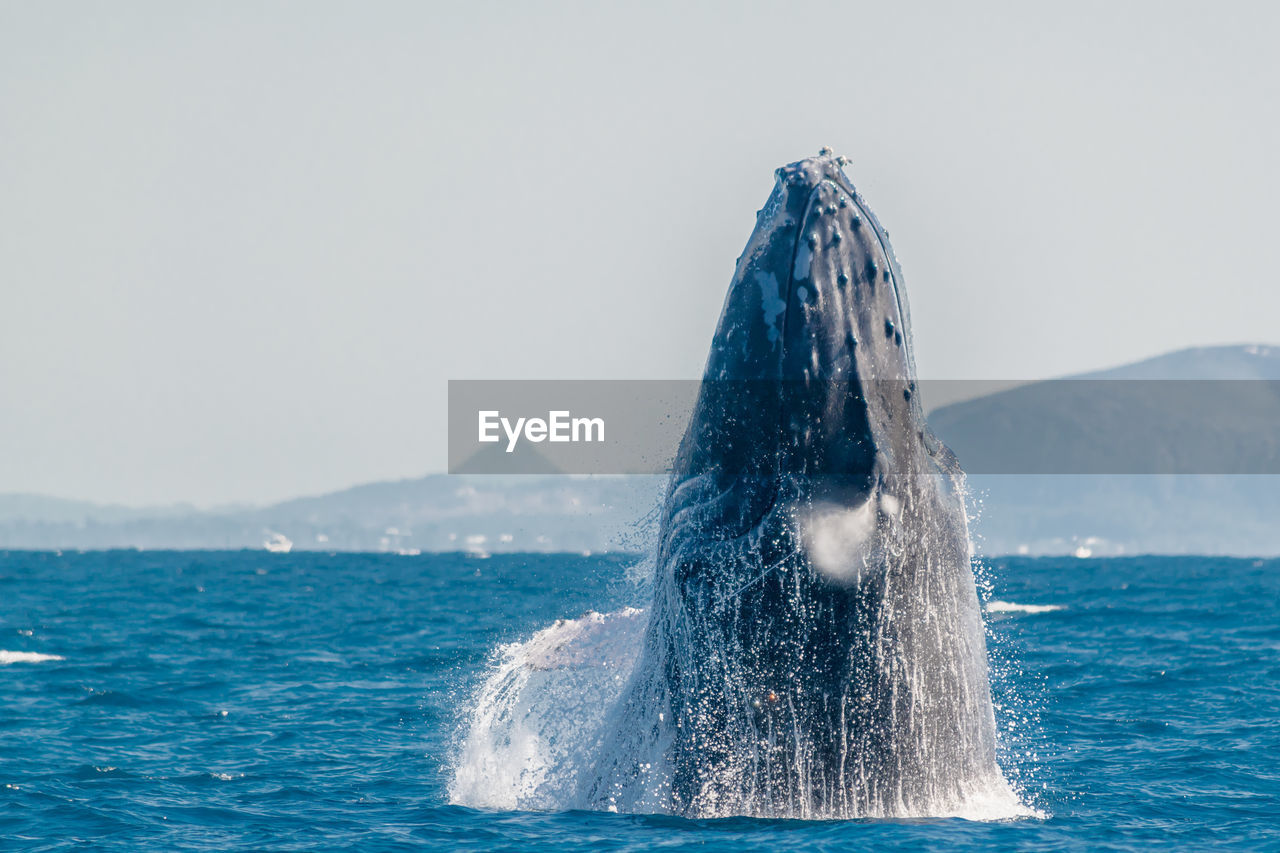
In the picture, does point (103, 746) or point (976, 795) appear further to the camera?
point (103, 746)

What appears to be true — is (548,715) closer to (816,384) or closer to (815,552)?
(815,552)

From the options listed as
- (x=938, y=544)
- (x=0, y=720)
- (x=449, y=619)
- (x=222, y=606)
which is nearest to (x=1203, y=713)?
(x=938, y=544)

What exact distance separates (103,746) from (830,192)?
11.3 meters

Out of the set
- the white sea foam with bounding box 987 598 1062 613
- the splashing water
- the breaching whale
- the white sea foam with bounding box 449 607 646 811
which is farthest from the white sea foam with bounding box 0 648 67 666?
the white sea foam with bounding box 987 598 1062 613

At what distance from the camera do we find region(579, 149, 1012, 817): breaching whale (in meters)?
7.56

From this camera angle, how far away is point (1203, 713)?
16.9m

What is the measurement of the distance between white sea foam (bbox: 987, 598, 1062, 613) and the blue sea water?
389 millimetres

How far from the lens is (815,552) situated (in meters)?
7.62

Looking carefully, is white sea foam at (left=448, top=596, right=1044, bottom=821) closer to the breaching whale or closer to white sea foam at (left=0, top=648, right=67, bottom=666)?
the breaching whale

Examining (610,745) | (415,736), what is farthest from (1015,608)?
(610,745)

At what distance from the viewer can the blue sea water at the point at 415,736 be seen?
33.1 ft

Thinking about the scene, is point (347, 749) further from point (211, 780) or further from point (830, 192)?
point (830, 192)

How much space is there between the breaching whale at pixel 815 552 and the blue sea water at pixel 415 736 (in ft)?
1.45

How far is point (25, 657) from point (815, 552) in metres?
21.5
